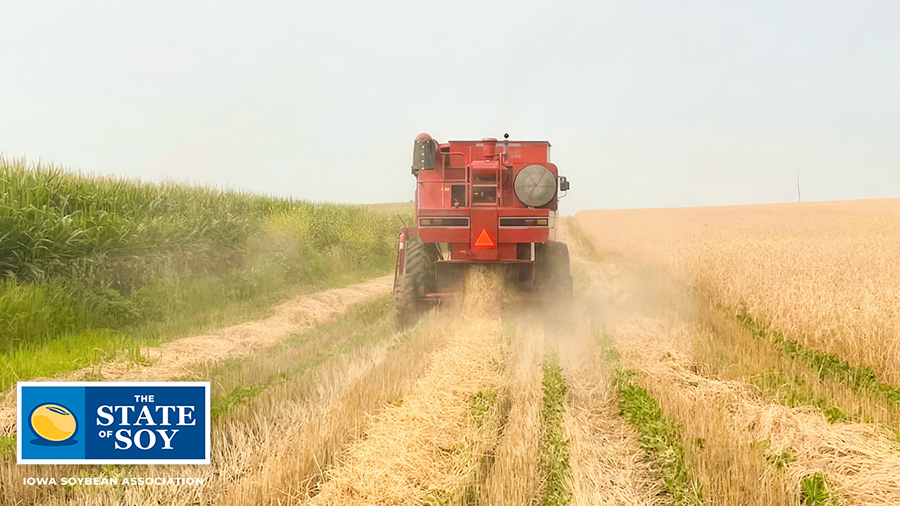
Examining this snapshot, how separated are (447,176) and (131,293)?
5.17 meters

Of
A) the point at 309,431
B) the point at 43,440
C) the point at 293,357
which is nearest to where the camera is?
the point at 43,440

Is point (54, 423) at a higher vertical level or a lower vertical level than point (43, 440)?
higher

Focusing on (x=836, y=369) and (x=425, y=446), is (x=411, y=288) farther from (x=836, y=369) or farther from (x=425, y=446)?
(x=836, y=369)

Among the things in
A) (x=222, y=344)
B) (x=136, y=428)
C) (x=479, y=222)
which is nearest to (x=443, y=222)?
(x=479, y=222)

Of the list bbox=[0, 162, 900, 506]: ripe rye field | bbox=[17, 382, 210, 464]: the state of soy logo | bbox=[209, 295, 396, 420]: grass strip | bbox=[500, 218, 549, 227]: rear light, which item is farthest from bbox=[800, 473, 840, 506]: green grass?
bbox=[500, 218, 549, 227]: rear light

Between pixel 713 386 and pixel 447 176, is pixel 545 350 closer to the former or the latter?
pixel 713 386

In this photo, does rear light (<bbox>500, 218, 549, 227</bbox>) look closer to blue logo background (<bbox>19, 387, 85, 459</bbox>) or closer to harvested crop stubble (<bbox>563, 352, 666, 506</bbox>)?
harvested crop stubble (<bbox>563, 352, 666, 506</bbox>)

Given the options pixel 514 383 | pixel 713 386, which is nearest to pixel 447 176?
pixel 514 383

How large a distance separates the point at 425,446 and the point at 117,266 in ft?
22.6

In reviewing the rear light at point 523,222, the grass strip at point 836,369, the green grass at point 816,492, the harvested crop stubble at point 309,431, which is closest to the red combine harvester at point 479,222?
the rear light at point 523,222

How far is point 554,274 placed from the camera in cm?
873

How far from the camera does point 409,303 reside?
26.8ft

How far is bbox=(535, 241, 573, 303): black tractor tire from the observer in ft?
28.4

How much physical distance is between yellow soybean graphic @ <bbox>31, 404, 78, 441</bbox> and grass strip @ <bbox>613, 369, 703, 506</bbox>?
3.74 metres
